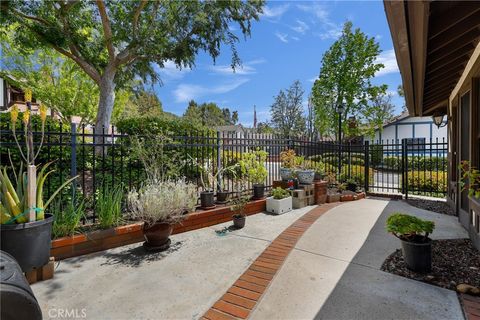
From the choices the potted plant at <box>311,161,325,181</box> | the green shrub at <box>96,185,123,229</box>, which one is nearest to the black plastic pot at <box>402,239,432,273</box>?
the green shrub at <box>96,185,123,229</box>

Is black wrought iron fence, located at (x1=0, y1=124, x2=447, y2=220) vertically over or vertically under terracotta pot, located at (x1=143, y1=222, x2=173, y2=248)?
over

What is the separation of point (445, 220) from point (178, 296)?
5447 millimetres

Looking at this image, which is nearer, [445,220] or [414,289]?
[414,289]

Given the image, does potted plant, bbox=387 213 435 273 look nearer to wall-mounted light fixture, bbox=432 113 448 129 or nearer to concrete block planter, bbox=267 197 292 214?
concrete block planter, bbox=267 197 292 214

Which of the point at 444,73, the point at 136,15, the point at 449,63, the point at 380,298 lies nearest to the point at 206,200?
the point at 380,298

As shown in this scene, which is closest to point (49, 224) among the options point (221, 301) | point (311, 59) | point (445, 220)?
point (221, 301)

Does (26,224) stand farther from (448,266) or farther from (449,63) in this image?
(449,63)

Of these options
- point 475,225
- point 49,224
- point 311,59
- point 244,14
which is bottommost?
point 475,225

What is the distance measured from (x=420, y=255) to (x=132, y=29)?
8434 millimetres

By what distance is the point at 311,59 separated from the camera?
14547 millimetres

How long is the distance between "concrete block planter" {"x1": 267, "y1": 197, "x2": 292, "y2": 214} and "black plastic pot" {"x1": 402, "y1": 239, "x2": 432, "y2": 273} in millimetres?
2847

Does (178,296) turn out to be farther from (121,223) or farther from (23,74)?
(23,74)

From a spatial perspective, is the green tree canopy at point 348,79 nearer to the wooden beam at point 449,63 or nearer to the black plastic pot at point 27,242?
the wooden beam at point 449,63

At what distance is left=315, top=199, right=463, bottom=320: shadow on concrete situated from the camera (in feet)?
7.60
